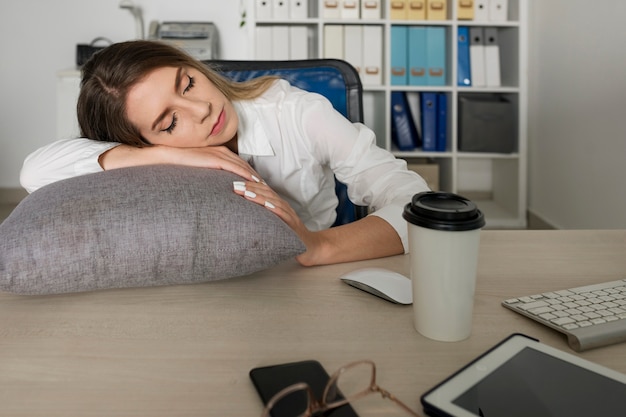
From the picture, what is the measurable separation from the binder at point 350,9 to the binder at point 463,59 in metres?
0.54

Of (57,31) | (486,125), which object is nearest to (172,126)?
(486,125)

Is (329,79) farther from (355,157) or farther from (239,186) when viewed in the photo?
(239,186)

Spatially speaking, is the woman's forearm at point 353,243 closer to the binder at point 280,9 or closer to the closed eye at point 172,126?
the closed eye at point 172,126

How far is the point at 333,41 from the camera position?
3281mm

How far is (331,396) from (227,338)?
0.61ft

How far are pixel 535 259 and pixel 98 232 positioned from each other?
22.7 inches

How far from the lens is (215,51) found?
3.64m

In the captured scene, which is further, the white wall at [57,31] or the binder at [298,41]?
the white wall at [57,31]

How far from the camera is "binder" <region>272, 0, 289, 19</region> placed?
3.24 meters

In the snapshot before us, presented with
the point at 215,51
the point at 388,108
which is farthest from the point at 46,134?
the point at 388,108

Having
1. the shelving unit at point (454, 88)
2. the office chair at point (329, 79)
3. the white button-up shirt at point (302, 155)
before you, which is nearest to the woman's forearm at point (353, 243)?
the white button-up shirt at point (302, 155)

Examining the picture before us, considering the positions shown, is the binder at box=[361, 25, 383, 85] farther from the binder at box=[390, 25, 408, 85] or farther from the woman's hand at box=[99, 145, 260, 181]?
the woman's hand at box=[99, 145, 260, 181]

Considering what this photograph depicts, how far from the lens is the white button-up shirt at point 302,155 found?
46.6 inches

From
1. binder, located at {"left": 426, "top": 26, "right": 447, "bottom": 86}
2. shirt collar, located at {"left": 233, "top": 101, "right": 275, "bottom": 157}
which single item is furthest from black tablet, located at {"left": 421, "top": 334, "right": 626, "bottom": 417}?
binder, located at {"left": 426, "top": 26, "right": 447, "bottom": 86}
